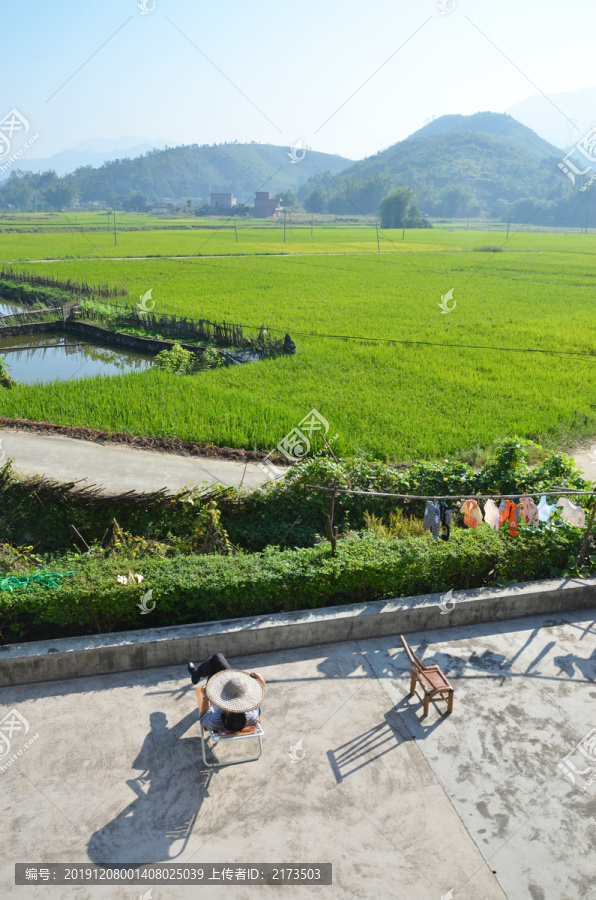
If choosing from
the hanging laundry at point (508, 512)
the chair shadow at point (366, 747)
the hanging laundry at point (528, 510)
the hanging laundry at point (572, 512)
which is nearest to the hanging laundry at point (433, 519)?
the hanging laundry at point (508, 512)

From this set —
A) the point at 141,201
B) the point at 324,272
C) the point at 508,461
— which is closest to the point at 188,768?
the point at 508,461

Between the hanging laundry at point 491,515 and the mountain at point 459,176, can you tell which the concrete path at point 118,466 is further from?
the mountain at point 459,176

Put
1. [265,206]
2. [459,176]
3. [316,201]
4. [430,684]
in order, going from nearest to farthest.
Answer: [430,684], [459,176], [316,201], [265,206]

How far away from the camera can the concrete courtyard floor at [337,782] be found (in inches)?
152

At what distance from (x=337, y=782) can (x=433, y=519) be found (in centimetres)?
363

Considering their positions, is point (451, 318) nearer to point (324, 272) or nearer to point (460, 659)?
point (324, 272)

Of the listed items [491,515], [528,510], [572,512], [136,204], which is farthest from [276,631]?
[136,204]

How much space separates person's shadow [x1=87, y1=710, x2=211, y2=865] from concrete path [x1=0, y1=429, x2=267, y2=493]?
5296mm

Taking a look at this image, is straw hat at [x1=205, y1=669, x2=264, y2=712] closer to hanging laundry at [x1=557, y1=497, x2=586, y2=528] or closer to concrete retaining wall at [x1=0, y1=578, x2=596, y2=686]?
concrete retaining wall at [x1=0, y1=578, x2=596, y2=686]

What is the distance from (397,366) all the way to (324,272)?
85.3 feet

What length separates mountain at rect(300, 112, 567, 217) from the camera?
104562 mm

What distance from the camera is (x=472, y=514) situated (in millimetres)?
7551

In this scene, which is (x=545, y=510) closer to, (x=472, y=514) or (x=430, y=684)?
(x=472, y=514)

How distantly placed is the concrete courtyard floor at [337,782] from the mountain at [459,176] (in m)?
99.0
